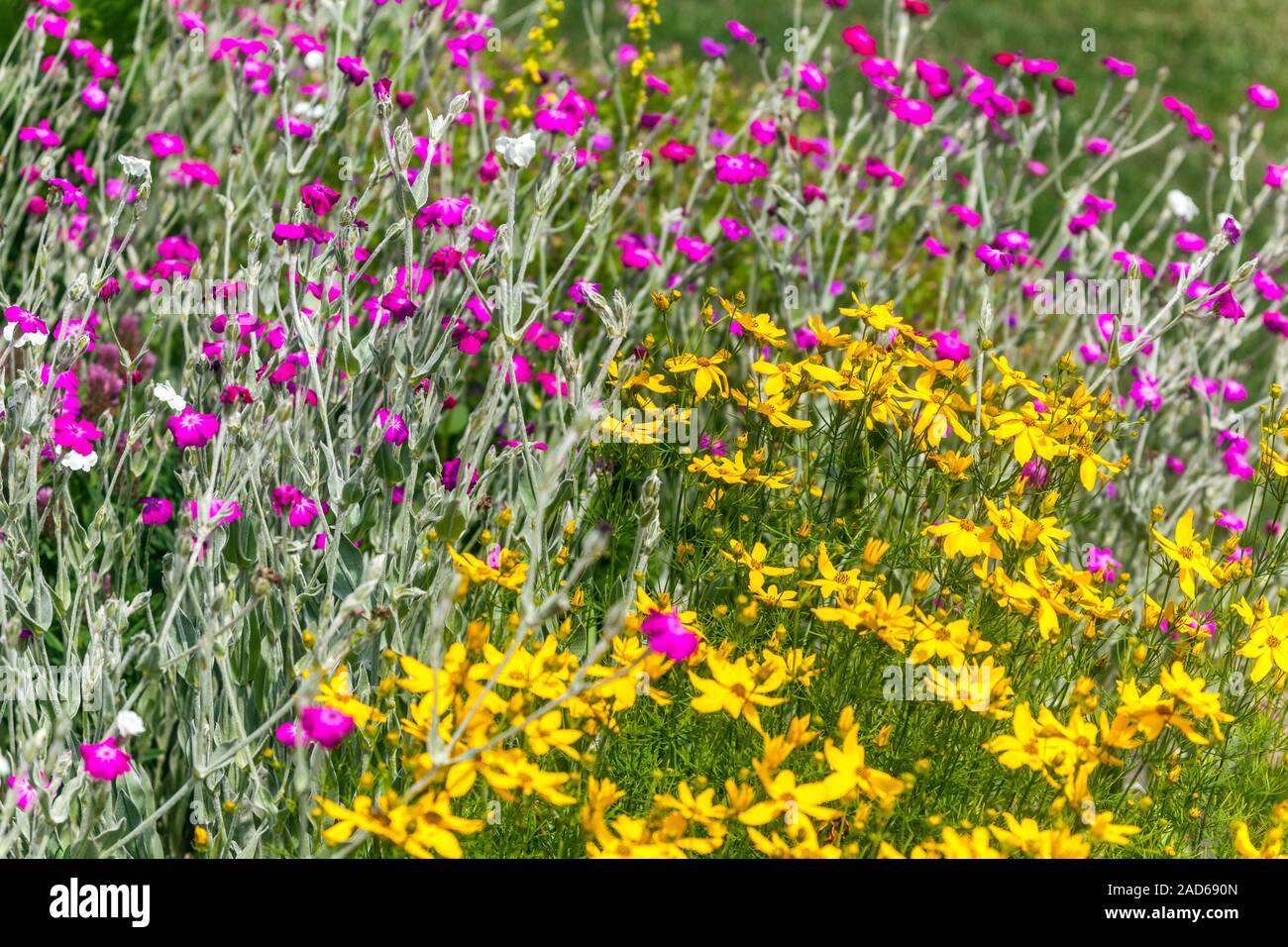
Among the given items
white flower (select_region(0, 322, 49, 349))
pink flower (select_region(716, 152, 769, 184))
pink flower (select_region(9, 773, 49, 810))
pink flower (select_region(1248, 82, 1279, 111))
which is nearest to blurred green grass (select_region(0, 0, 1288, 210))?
pink flower (select_region(1248, 82, 1279, 111))

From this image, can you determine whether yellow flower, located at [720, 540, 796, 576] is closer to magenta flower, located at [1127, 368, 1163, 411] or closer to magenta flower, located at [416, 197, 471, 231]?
magenta flower, located at [416, 197, 471, 231]

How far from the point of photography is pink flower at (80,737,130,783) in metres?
1.98

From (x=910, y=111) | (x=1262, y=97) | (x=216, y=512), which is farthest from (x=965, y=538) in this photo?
(x=1262, y=97)

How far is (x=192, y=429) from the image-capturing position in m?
2.56

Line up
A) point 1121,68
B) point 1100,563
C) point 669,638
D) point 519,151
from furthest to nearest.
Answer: point 1121,68 < point 1100,563 < point 519,151 < point 669,638

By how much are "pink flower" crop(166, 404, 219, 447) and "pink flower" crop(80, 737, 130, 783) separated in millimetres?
662

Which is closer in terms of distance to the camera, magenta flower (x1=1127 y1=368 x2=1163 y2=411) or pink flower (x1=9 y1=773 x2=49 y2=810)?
pink flower (x1=9 y1=773 x2=49 y2=810)

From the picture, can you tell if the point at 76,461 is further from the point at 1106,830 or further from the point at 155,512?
the point at 1106,830

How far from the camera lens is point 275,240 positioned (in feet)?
10.6

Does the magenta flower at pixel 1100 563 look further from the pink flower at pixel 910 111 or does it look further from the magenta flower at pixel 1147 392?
the pink flower at pixel 910 111

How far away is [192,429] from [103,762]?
0.73 metres

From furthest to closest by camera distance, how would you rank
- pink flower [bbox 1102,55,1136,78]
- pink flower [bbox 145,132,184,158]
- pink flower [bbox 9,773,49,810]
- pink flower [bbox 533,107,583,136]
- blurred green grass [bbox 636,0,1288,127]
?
blurred green grass [bbox 636,0,1288,127]
pink flower [bbox 1102,55,1136,78]
pink flower [bbox 145,132,184,158]
pink flower [bbox 533,107,583,136]
pink flower [bbox 9,773,49,810]
